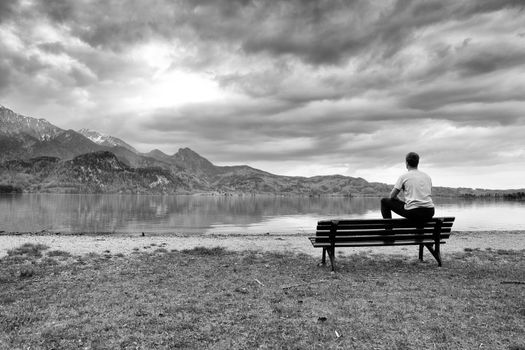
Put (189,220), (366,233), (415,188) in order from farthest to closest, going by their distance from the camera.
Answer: (189,220), (366,233), (415,188)

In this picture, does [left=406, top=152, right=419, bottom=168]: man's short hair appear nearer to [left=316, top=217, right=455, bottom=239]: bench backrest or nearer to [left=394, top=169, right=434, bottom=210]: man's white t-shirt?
[left=394, top=169, right=434, bottom=210]: man's white t-shirt

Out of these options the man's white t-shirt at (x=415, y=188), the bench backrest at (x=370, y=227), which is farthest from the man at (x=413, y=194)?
the bench backrest at (x=370, y=227)

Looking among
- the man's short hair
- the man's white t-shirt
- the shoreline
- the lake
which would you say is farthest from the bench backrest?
the lake

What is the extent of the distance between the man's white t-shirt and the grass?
7.52 ft

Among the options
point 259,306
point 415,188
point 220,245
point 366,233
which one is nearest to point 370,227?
point 366,233

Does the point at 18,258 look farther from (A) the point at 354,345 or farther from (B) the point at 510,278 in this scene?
(B) the point at 510,278

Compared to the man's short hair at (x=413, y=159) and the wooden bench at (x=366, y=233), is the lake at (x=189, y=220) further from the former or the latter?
the man's short hair at (x=413, y=159)

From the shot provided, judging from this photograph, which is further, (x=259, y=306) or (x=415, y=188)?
(x=415, y=188)

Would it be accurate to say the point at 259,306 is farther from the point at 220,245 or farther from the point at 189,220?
the point at 189,220

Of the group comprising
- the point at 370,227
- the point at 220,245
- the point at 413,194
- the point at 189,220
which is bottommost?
the point at 189,220

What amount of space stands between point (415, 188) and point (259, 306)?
7.36m

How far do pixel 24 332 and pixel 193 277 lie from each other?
517cm

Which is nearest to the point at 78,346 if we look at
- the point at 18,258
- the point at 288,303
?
the point at 288,303

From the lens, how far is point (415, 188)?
42.2 ft
